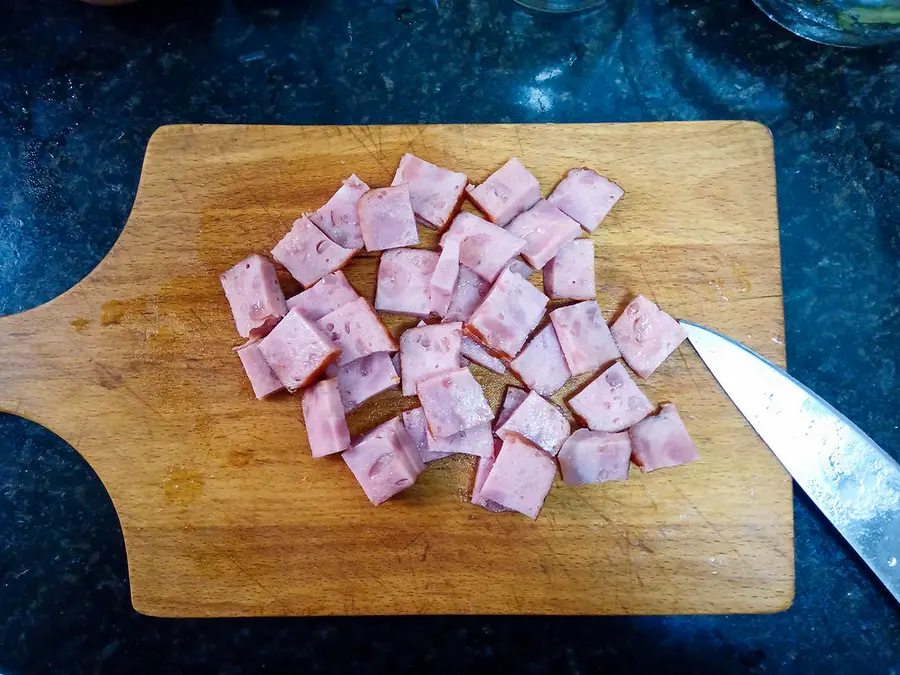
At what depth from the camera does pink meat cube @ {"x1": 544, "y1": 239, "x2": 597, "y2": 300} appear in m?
2.04

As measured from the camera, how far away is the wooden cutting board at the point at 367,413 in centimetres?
196

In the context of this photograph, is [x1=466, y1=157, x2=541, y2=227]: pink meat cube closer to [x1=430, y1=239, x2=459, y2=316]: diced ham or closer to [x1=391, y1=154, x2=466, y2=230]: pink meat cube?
[x1=391, y1=154, x2=466, y2=230]: pink meat cube

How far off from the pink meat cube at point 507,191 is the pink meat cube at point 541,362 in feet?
1.23

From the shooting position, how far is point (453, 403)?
76.7 inches

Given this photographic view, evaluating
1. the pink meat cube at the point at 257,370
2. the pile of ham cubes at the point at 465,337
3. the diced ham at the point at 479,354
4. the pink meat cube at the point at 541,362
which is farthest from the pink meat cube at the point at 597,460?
the pink meat cube at the point at 257,370

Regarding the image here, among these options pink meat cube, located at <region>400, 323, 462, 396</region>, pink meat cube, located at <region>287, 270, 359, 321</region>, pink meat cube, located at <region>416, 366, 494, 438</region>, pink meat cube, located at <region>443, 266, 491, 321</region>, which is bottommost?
pink meat cube, located at <region>416, 366, 494, 438</region>

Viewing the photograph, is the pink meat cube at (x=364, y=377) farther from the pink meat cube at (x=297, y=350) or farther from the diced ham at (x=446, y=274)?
the diced ham at (x=446, y=274)

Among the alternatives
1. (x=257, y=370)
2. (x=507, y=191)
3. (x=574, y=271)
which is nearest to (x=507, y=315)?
(x=574, y=271)

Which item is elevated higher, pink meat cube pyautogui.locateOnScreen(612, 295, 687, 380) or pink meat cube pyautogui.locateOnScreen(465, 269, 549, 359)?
pink meat cube pyautogui.locateOnScreen(465, 269, 549, 359)

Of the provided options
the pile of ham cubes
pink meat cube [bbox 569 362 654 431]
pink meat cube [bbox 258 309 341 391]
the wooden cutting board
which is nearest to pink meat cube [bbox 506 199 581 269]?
the pile of ham cubes

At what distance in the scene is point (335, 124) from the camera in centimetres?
235

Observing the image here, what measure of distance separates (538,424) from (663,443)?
0.36m

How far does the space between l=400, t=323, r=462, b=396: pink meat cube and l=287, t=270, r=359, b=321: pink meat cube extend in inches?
8.5

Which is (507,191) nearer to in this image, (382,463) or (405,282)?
(405,282)
